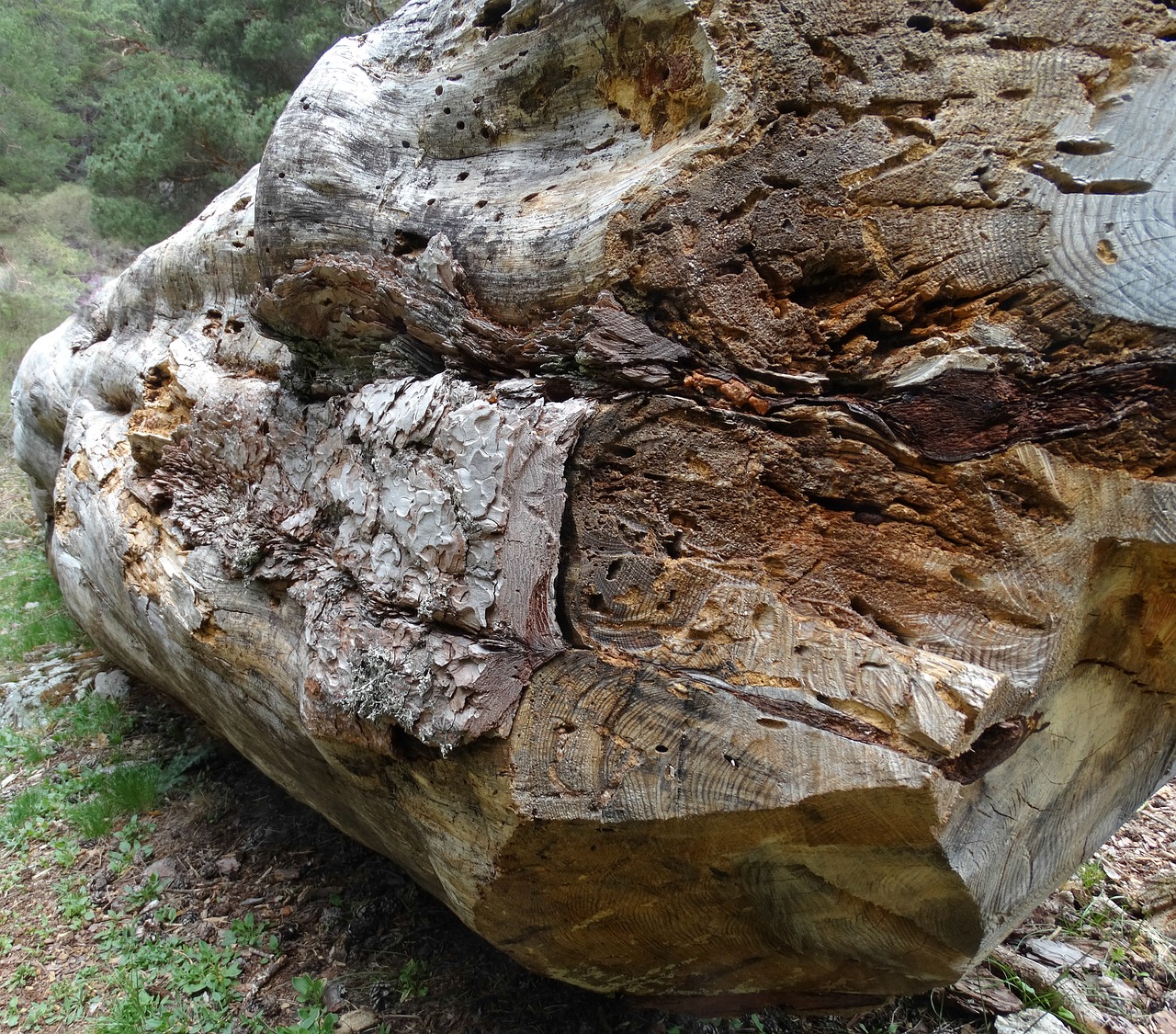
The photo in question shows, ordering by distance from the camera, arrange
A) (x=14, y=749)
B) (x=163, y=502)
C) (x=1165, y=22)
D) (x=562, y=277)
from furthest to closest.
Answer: (x=14, y=749) → (x=163, y=502) → (x=562, y=277) → (x=1165, y=22)

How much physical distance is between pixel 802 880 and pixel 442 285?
145 centimetres

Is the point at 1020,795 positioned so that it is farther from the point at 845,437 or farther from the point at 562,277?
the point at 562,277

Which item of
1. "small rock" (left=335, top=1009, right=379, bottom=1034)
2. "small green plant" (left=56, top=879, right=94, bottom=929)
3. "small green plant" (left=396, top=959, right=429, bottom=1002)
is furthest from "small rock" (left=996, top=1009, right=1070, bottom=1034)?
"small green plant" (left=56, top=879, right=94, bottom=929)

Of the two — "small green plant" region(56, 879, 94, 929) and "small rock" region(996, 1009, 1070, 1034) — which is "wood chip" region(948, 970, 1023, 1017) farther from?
"small green plant" region(56, 879, 94, 929)

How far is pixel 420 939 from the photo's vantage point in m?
2.25

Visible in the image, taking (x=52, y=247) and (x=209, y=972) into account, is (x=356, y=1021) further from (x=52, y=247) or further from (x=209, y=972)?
(x=52, y=247)

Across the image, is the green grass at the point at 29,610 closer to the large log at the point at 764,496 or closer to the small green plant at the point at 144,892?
the small green plant at the point at 144,892

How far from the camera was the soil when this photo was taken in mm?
2016

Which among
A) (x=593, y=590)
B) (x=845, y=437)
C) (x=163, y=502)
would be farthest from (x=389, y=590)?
(x=163, y=502)

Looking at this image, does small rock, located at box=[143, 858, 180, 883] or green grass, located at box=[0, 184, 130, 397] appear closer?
small rock, located at box=[143, 858, 180, 883]

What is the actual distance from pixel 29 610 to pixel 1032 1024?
18.1 feet

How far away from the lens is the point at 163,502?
247cm

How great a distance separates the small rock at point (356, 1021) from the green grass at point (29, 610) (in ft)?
11.0

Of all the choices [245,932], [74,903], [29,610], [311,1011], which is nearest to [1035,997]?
[311,1011]
